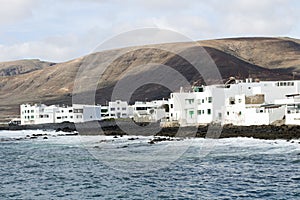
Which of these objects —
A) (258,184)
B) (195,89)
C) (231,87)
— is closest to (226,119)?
(231,87)

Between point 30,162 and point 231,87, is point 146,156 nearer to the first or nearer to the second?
point 30,162

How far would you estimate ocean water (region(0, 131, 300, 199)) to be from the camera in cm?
2742

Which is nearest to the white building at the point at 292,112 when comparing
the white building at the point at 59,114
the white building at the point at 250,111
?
the white building at the point at 250,111

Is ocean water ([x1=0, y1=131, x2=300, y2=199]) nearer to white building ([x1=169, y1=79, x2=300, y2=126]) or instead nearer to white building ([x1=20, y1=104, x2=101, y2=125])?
white building ([x1=169, y1=79, x2=300, y2=126])

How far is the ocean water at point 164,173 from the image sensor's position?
1080 inches

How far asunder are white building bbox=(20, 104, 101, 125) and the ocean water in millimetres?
87178

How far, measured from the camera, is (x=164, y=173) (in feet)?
115

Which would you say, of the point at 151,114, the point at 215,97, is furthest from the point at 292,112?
the point at 151,114

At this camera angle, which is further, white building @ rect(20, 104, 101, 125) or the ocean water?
white building @ rect(20, 104, 101, 125)

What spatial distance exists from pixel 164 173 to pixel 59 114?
4589 inches

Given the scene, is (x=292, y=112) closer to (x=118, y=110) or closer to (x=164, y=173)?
(x=164, y=173)

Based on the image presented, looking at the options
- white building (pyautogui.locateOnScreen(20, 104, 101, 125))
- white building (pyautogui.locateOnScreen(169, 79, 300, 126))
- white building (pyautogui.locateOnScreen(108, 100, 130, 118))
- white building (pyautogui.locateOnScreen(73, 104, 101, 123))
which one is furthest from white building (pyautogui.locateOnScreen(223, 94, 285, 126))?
white building (pyautogui.locateOnScreen(20, 104, 101, 125))

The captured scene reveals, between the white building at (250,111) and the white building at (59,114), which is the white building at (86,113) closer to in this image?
the white building at (59,114)

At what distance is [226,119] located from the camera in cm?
7962
